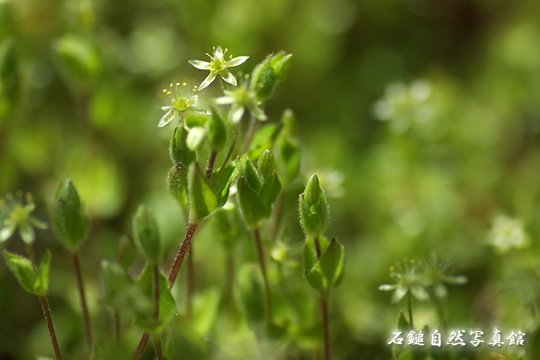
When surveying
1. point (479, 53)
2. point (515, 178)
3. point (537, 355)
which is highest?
point (479, 53)

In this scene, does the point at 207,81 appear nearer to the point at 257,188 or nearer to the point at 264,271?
the point at 257,188

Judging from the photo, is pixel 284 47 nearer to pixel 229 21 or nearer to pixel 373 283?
pixel 229 21

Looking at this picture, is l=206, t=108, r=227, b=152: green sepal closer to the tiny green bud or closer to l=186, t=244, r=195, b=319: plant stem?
the tiny green bud

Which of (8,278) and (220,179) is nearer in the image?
(220,179)

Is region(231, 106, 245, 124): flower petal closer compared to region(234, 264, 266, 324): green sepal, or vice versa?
region(231, 106, 245, 124): flower petal

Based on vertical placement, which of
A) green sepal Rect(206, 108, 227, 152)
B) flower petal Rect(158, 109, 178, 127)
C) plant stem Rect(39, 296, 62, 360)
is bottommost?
plant stem Rect(39, 296, 62, 360)

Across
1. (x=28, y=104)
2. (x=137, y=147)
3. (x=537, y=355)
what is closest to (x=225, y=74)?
(x=537, y=355)

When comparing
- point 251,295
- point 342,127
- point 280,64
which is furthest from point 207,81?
point 342,127

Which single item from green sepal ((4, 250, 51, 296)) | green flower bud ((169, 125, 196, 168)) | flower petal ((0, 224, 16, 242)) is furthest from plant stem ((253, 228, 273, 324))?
flower petal ((0, 224, 16, 242))
